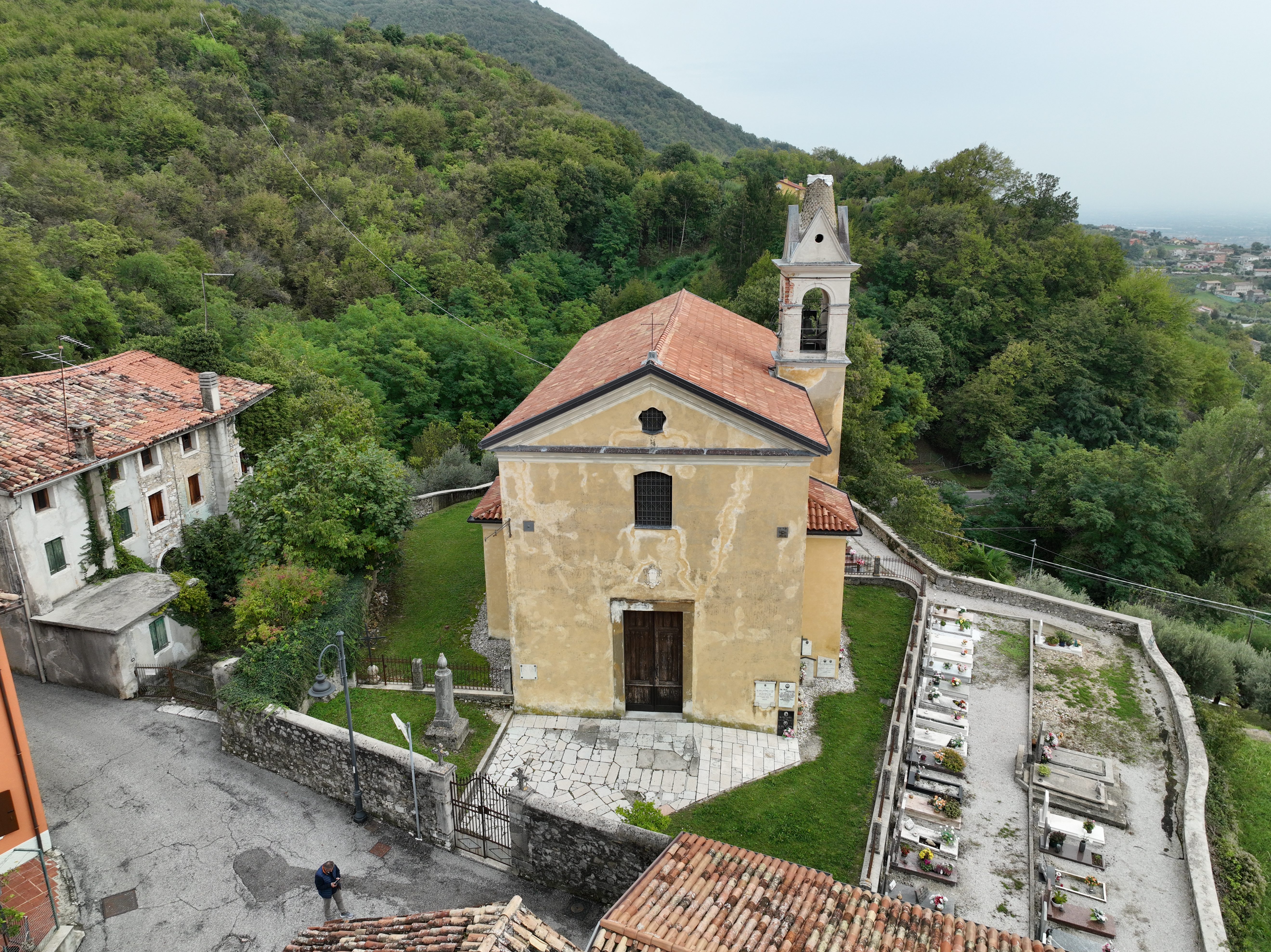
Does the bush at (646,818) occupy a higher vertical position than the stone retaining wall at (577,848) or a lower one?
higher

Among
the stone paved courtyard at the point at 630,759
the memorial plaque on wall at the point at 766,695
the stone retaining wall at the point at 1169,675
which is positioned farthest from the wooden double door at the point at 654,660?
the stone retaining wall at the point at 1169,675

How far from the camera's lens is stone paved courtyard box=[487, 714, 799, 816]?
1584 cm

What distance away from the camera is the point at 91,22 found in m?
62.5

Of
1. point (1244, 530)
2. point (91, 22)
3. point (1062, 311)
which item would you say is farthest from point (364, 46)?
point (1244, 530)

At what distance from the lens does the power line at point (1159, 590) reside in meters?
31.0

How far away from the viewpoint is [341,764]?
49.5 feet

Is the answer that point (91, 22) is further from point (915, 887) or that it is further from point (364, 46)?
point (915, 887)

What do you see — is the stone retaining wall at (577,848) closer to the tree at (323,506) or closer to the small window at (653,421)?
the small window at (653,421)

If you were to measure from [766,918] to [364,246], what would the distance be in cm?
5249

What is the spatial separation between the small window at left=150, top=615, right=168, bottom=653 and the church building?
936 cm

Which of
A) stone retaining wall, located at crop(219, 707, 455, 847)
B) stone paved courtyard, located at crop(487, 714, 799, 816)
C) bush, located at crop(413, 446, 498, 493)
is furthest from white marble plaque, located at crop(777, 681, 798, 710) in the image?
bush, located at crop(413, 446, 498, 493)

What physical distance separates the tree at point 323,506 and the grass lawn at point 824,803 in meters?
11.6

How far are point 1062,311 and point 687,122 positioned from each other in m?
88.8

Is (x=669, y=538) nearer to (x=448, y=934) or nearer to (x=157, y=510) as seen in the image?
(x=448, y=934)
